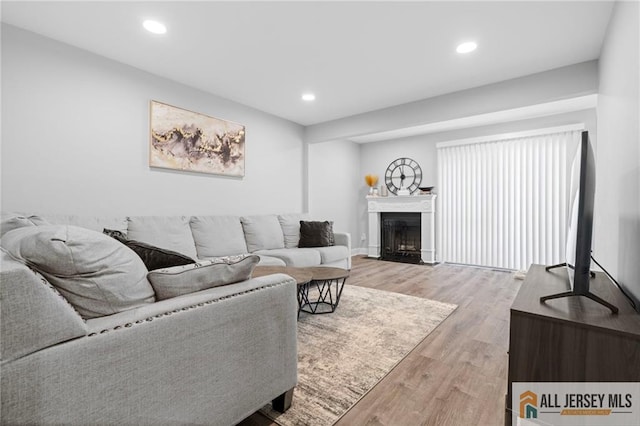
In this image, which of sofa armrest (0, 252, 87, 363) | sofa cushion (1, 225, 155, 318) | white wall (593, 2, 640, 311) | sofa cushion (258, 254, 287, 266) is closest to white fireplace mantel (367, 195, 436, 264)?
white wall (593, 2, 640, 311)

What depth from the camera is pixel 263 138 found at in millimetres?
4617

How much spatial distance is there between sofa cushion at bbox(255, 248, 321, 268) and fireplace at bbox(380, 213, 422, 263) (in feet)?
8.30

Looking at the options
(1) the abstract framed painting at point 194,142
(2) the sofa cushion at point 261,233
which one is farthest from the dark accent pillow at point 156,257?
(2) the sofa cushion at point 261,233

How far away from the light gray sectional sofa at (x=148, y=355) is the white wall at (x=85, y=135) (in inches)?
93.0

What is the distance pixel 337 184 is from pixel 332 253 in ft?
7.63

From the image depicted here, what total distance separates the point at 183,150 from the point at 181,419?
10.3 feet

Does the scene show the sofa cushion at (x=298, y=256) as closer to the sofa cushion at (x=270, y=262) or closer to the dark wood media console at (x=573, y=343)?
the sofa cushion at (x=270, y=262)

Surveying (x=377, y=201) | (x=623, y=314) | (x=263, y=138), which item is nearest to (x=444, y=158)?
(x=377, y=201)

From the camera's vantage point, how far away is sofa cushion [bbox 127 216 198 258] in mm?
2902

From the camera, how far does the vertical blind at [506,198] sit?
4.55m

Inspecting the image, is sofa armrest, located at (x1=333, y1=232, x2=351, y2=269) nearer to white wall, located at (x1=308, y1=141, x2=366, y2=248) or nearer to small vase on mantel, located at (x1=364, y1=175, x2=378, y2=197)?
white wall, located at (x1=308, y1=141, x2=366, y2=248)

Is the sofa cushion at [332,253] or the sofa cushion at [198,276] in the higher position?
the sofa cushion at [198,276]

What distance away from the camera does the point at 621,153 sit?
1.86 m

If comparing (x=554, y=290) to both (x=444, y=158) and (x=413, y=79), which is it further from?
(x=444, y=158)
